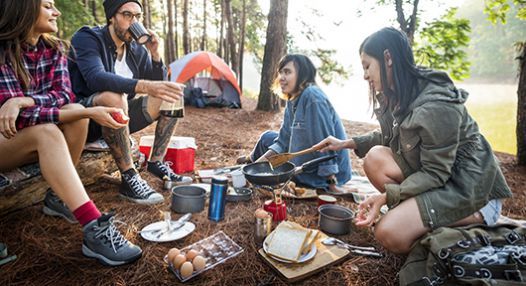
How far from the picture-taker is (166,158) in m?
3.51

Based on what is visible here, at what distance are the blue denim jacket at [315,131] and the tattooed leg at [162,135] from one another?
124 cm

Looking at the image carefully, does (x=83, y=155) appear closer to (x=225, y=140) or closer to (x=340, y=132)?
(x=340, y=132)

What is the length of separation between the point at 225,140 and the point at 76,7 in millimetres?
5216

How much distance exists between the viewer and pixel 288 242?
1.90 metres

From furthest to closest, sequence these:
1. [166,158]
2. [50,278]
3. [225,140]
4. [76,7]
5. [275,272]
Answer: [76,7] < [225,140] < [166,158] < [275,272] < [50,278]

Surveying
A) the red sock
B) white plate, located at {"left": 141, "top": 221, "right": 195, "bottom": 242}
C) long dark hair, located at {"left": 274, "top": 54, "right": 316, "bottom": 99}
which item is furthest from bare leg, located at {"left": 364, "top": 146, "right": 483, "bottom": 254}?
long dark hair, located at {"left": 274, "top": 54, "right": 316, "bottom": 99}

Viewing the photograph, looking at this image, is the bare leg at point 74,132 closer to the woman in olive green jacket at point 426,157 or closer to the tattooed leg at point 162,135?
the tattooed leg at point 162,135

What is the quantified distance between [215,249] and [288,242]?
48 centimetres

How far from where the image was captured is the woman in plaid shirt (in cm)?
176

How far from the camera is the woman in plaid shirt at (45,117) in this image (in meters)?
1.76

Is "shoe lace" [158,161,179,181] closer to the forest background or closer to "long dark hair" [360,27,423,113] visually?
the forest background

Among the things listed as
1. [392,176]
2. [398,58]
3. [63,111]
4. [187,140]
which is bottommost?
[187,140]

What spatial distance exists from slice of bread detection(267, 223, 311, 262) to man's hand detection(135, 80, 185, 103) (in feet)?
4.18

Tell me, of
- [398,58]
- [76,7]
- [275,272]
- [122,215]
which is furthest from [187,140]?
[76,7]
